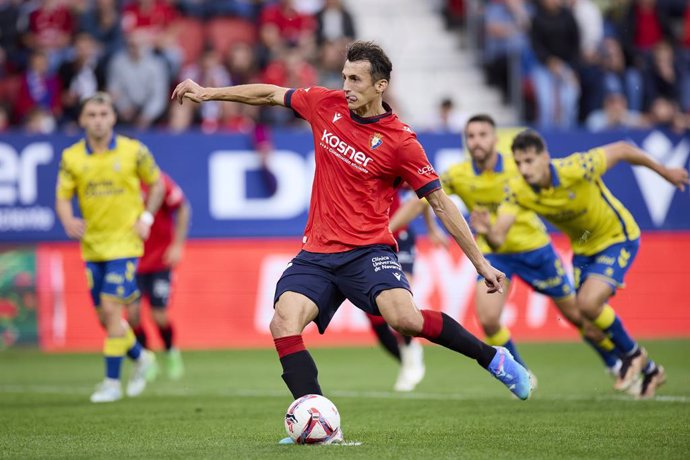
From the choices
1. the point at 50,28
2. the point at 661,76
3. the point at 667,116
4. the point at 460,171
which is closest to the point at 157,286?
the point at 460,171

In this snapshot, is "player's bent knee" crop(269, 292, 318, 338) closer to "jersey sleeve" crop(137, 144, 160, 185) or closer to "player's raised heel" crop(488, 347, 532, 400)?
"player's raised heel" crop(488, 347, 532, 400)

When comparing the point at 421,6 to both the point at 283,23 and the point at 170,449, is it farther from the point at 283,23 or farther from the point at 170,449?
the point at 170,449

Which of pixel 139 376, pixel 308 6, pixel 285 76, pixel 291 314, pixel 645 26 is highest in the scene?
pixel 308 6

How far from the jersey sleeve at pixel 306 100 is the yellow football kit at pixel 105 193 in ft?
14.0

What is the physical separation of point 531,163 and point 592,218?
37.1 inches

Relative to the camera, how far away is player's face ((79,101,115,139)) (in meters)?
12.5

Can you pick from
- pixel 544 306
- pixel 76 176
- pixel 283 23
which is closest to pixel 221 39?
pixel 283 23

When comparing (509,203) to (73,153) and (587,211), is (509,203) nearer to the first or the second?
(587,211)

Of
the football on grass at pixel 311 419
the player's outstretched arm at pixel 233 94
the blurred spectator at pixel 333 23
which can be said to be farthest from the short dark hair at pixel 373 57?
the blurred spectator at pixel 333 23

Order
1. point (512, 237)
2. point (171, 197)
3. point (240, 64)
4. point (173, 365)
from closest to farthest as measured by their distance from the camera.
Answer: point (512, 237)
point (171, 197)
point (173, 365)
point (240, 64)

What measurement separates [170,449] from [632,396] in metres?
5.29

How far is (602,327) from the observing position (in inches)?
463

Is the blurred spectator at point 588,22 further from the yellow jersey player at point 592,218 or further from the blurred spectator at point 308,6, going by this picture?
the yellow jersey player at point 592,218

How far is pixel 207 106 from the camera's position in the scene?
20844 millimetres
